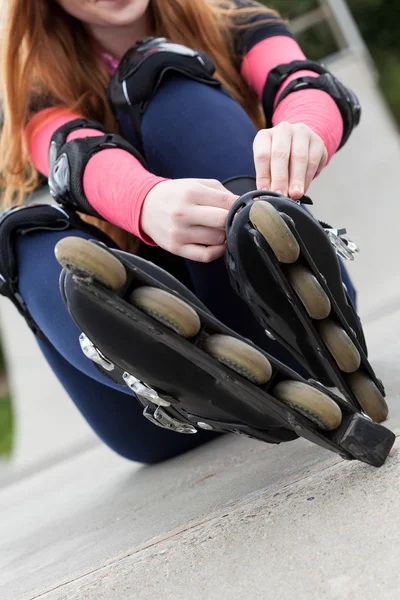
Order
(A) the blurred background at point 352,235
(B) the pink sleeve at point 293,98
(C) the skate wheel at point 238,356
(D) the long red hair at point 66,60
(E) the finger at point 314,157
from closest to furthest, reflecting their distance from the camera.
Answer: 1. (C) the skate wheel at point 238,356
2. (E) the finger at point 314,157
3. (B) the pink sleeve at point 293,98
4. (D) the long red hair at point 66,60
5. (A) the blurred background at point 352,235

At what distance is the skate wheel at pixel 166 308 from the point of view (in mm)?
634

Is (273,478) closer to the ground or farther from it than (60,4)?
closer to the ground

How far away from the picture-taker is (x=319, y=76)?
1.09 m

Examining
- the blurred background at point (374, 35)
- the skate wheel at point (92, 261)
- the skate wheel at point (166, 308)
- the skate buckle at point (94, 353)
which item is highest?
the skate wheel at point (92, 261)

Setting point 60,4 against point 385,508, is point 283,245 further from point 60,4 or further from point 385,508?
point 60,4

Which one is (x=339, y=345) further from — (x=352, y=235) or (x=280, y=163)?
(x=352, y=235)

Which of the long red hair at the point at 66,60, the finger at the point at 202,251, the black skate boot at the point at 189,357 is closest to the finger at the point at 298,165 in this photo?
the finger at the point at 202,251

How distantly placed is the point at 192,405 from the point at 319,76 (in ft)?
1.91

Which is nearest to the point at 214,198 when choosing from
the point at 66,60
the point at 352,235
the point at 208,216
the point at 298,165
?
the point at 208,216

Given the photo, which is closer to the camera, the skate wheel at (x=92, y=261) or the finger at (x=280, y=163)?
the skate wheel at (x=92, y=261)

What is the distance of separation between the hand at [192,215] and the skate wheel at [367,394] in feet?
0.60

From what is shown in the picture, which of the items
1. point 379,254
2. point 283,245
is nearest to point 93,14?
point 283,245

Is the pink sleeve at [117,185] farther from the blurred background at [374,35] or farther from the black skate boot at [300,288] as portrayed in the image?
the blurred background at [374,35]

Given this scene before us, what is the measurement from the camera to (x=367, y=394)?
77 cm
